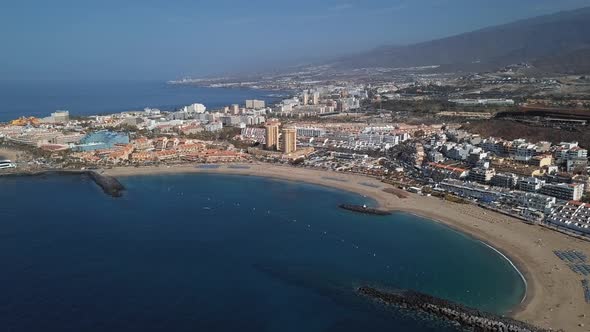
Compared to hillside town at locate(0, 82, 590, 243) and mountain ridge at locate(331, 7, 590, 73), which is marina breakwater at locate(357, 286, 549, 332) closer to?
hillside town at locate(0, 82, 590, 243)

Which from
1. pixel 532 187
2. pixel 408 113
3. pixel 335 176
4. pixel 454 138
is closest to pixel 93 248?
pixel 335 176

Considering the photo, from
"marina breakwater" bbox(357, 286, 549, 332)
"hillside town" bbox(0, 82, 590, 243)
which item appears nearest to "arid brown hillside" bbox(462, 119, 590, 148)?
"hillside town" bbox(0, 82, 590, 243)

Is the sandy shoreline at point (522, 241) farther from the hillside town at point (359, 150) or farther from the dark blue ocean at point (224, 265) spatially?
the hillside town at point (359, 150)

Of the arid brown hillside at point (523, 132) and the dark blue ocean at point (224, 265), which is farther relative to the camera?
the arid brown hillside at point (523, 132)

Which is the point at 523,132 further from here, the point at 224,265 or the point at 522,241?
the point at 224,265

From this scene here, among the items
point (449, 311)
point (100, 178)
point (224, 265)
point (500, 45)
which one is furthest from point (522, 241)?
point (500, 45)

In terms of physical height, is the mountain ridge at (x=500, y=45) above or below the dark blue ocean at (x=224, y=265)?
above

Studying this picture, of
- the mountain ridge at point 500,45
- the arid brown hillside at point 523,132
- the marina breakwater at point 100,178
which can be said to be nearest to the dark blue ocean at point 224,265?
the marina breakwater at point 100,178
